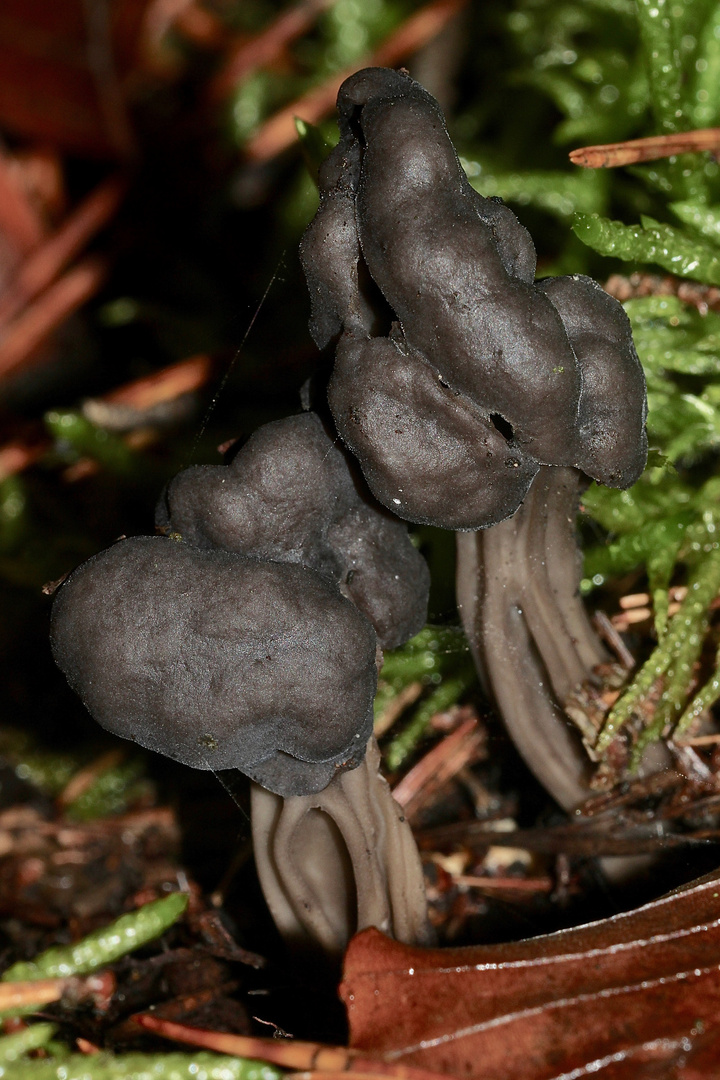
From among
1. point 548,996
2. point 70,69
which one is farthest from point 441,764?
point 70,69

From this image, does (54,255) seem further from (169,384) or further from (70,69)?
(169,384)

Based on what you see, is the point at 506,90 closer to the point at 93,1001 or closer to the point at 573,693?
the point at 573,693

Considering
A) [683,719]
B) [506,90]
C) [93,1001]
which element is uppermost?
[506,90]

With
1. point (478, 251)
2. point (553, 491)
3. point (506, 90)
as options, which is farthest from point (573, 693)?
point (506, 90)

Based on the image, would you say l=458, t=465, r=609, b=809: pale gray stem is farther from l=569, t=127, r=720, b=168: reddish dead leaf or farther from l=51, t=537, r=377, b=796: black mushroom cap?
l=569, t=127, r=720, b=168: reddish dead leaf

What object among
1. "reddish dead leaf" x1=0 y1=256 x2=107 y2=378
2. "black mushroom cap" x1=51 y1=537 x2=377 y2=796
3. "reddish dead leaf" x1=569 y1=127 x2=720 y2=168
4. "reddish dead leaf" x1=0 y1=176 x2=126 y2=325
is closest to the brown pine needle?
"reddish dead leaf" x1=0 y1=256 x2=107 y2=378

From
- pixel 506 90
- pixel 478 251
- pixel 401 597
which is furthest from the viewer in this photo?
pixel 506 90
